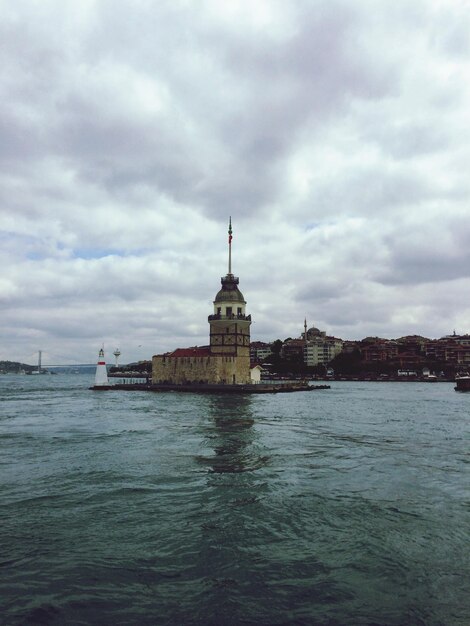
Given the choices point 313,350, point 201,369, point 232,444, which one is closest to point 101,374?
point 201,369

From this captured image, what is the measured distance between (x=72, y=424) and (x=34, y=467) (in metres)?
13.8

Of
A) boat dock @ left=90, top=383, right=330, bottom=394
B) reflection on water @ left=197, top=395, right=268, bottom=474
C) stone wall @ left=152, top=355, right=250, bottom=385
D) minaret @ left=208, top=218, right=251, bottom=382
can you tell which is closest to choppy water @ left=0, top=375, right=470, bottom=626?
reflection on water @ left=197, top=395, right=268, bottom=474

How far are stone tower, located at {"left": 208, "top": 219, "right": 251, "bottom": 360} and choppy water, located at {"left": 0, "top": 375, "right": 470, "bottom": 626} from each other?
157 ft

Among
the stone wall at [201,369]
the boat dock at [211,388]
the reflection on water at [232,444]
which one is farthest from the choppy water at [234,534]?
the stone wall at [201,369]

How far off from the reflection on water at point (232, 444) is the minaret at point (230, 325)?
3359cm

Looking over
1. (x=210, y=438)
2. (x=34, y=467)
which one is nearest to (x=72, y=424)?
(x=210, y=438)

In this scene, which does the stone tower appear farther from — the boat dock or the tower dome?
the boat dock

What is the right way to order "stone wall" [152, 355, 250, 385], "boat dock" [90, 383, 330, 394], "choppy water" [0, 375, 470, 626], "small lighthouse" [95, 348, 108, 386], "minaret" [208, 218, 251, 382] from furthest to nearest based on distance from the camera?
"small lighthouse" [95, 348, 108, 386] < "minaret" [208, 218, 251, 382] < "stone wall" [152, 355, 250, 385] < "boat dock" [90, 383, 330, 394] < "choppy water" [0, 375, 470, 626]

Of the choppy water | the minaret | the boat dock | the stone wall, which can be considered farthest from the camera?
the minaret

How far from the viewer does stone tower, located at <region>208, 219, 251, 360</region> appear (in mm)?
69750

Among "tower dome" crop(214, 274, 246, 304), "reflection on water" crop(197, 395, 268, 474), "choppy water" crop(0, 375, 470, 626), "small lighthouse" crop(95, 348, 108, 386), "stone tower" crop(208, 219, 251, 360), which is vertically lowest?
"choppy water" crop(0, 375, 470, 626)

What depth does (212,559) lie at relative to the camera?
9125 mm

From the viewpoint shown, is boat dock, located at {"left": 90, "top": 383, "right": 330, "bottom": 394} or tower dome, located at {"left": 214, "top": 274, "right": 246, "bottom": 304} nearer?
boat dock, located at {"left": 90, "top": 383, "right": 330, "bottom": 394}

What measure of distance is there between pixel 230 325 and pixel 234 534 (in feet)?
195
